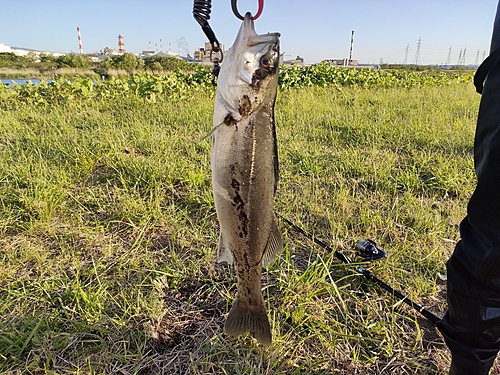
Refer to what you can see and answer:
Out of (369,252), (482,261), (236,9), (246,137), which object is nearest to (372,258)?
(369,252)

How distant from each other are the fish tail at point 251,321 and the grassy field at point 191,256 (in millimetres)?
288

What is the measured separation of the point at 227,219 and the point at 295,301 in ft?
3.63

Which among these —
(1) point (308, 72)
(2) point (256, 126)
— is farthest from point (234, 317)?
(1) point (308, 72)

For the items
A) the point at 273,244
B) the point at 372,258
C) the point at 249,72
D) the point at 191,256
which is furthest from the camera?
the point at 191,256

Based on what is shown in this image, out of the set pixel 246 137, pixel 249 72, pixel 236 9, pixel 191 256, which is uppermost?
pixel 236 9

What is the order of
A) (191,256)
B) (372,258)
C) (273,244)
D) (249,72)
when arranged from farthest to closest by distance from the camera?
(191,256)
(372,258)
(273,244)
(249,72)

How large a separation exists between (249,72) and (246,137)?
0.90 ft

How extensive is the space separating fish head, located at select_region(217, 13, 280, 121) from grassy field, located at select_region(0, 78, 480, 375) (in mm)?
1463

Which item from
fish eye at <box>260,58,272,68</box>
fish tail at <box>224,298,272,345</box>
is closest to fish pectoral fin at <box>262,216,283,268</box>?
fish tail at <box>224,298,272,345</box>

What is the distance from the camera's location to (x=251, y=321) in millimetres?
1752

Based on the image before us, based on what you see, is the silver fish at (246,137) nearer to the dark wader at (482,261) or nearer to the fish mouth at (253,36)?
the fish mouth at (253,36)

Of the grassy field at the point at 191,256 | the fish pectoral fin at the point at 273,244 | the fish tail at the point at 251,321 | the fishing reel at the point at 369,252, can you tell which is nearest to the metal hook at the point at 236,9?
the fish pectoral fin at the point at 273,244

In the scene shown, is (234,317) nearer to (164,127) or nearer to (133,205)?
(133,205)

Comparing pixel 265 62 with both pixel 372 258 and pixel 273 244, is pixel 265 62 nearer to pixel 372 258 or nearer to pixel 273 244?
pixel 273 244
